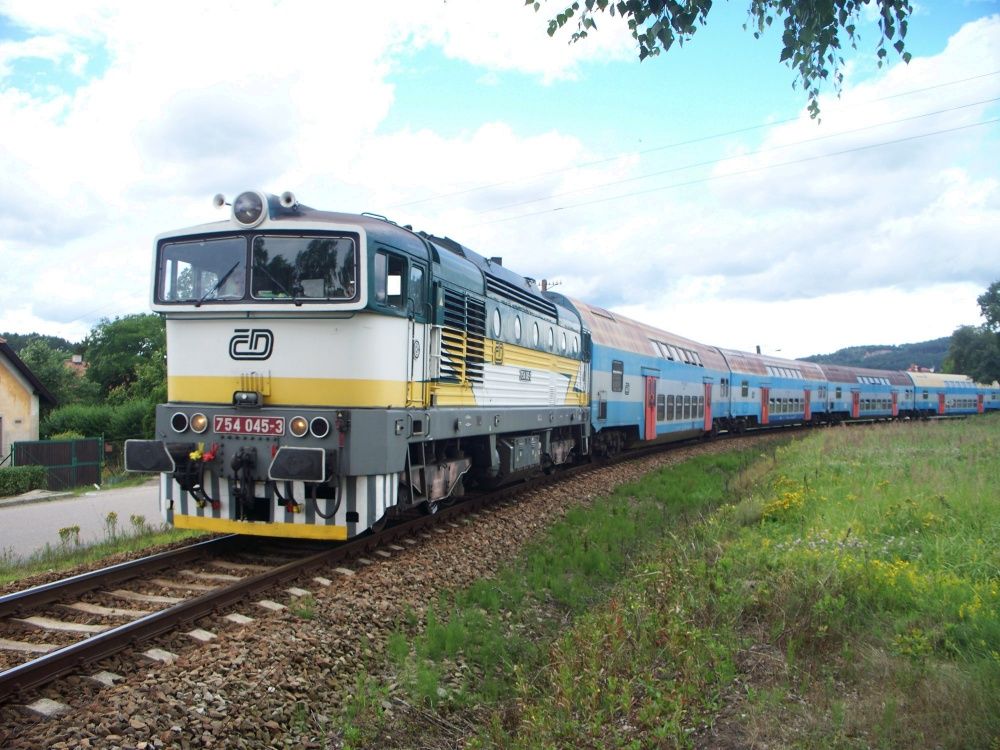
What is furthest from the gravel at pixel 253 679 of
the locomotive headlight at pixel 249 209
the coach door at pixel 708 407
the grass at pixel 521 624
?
the coach door at pixel 708 407

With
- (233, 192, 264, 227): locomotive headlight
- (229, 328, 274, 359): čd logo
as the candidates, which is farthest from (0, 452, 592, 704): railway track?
(233, 192, 264, 227): locomotive headlight

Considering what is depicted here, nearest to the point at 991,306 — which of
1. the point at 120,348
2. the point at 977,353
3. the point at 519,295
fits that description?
the point at 977,353

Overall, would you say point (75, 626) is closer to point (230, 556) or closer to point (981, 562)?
point (230, 556)

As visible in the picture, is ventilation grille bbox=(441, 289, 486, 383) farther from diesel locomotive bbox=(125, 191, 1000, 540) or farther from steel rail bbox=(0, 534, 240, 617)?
steel rail bbox=(0, 534, 240, 617)

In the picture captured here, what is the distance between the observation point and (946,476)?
10.1 metres

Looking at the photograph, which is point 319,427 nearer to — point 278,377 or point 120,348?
point 278,377

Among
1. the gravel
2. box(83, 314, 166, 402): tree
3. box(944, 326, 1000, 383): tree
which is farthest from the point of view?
box(83, 314, 166, 402): tree

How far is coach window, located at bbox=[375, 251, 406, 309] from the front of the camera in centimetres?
759

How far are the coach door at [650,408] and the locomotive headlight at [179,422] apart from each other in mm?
14470

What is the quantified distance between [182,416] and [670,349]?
1814cm

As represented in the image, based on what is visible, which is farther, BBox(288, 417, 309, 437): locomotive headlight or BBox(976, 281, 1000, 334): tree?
BBox(976, 281, 1000, 334): tree

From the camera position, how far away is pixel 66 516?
1264cm

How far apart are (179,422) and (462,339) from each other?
3.61 meters

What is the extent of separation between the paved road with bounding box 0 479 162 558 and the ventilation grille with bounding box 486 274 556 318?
650cm
